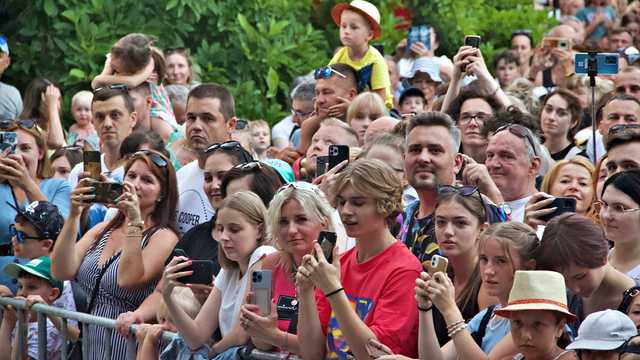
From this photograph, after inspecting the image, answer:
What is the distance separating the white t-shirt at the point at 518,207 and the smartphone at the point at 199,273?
1.63m

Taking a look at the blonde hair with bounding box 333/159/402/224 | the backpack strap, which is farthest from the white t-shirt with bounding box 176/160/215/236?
the backpack strap

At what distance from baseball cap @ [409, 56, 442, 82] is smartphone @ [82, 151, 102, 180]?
14.5 ft

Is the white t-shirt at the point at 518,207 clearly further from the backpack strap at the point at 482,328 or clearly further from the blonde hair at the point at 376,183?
the backpack strap at the point at 482,328

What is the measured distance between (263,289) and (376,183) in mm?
715

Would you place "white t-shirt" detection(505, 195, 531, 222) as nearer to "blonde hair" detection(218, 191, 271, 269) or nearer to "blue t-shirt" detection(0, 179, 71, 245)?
"blonde hair" detection(218, 191, 271, 269)

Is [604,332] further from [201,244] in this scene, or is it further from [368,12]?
[368,12]

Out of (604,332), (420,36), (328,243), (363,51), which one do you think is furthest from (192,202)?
(420,36)

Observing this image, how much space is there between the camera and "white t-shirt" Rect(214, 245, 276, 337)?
6.89 metres

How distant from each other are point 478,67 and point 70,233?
→ 8.95ft

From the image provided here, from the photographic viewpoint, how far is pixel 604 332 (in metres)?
5.18

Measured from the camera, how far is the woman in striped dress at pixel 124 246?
7734 millimetres

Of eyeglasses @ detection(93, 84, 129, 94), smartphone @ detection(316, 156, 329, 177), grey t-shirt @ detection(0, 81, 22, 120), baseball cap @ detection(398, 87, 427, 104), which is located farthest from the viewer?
grey t-shirt @ detection(0, 81, 22, 120)

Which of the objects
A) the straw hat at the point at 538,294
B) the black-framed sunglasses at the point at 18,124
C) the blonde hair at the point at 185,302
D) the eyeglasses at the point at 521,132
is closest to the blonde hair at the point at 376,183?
the straw hat at the point at 538,294

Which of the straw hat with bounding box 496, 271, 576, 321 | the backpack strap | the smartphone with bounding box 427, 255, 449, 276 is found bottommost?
the backpack strap
